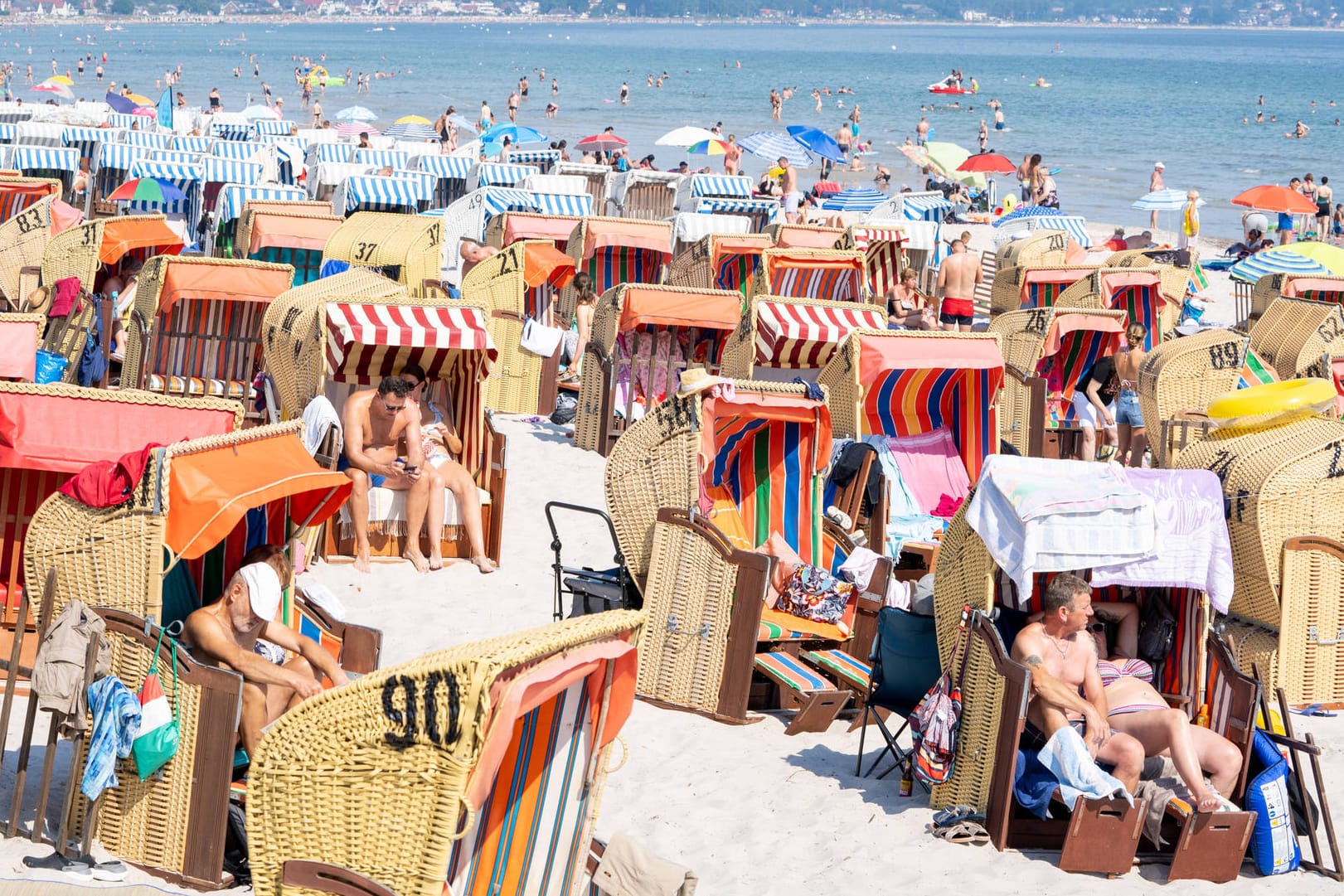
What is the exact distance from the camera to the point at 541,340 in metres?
11.7

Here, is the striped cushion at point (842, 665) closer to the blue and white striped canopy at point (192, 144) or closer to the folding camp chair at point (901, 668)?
the folding camp chair at point (901, 668)

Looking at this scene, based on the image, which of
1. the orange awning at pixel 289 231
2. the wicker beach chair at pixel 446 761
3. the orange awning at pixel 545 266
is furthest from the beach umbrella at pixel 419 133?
the wicker beach chair at pixel 446 761

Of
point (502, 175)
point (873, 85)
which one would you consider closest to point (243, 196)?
point (502, 175)

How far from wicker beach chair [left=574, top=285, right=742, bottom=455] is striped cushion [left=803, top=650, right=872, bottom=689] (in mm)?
3982

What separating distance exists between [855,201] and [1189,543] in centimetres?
1669

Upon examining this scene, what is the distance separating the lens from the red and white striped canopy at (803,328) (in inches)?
402

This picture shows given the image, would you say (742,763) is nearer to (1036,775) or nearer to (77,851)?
(1036,775)

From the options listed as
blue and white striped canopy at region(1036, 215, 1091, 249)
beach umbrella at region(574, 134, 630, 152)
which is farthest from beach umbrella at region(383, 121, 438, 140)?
blue and white striped canopy at region(1036, 215, 1091, 249)

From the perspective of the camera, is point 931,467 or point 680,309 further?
point 680,309

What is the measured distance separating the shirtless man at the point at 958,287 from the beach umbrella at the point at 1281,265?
8.24 ft

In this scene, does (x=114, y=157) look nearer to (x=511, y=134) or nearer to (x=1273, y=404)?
(x=511, y=134)

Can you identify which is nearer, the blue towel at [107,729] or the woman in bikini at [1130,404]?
the blue towel at [107,729]

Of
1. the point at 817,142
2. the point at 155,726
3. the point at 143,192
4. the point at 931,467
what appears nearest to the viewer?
the point at 155,726

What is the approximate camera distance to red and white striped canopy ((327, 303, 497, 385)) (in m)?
8.47
